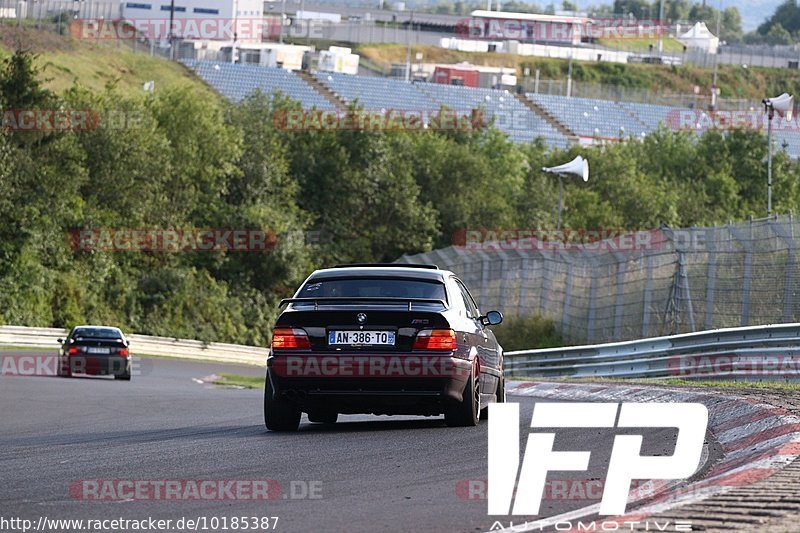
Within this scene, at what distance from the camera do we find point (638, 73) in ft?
503

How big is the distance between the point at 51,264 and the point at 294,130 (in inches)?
805

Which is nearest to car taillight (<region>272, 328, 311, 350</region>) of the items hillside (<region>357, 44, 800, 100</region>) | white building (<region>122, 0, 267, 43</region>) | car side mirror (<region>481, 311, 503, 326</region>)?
car side mirror (<region>481, 311, 503, 326</region>)

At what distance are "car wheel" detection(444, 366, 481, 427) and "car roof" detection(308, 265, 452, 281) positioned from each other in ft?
3.43

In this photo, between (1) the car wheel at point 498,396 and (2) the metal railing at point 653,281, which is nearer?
(1) the car wheel at point 498,396

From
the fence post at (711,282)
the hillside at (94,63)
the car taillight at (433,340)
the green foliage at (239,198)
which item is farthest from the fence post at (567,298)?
the hillside at (94,63)

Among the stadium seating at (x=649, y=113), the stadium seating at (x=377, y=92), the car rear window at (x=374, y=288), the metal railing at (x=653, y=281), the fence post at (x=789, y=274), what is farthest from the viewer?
the stadium seating at (x=649, y=113)

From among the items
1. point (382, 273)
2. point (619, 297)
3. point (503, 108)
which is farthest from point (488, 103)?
point (382, 273)

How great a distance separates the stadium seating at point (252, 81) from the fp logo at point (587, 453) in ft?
229

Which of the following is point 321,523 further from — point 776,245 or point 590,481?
point 776,245

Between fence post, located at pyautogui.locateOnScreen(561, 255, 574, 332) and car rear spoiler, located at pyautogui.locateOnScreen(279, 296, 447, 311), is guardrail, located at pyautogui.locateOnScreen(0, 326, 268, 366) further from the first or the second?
car rear spoiler, located at pyautogui.locateOnScreen(279, 296, 447, 311)

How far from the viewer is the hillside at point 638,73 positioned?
149 metres

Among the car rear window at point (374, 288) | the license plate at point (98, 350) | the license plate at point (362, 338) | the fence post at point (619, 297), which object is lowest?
the license plate at point (98, 350)

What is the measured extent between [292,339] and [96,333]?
1911 cm

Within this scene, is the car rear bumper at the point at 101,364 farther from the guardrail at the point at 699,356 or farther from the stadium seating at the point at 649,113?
the stadium seating at the point at 649,113
